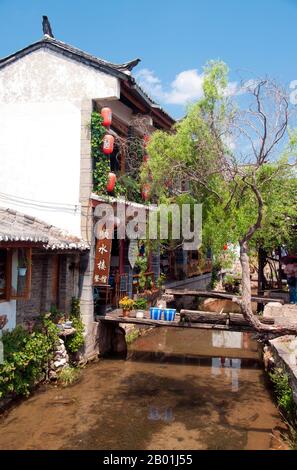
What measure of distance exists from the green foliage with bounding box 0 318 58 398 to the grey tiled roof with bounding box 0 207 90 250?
6.92ft

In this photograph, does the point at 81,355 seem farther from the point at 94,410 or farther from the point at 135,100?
the point at 135,100

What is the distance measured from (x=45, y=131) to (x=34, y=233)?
15.5 feet

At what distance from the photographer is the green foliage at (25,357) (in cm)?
853

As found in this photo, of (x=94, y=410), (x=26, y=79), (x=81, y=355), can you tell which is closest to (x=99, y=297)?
(x=81, y=355)

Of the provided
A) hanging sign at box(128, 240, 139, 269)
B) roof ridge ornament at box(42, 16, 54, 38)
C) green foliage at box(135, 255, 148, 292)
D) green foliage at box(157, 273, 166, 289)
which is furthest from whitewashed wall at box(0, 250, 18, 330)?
green foliage at box(157, 273, 166, 289)

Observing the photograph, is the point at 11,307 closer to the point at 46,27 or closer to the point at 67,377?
the point at 67,377

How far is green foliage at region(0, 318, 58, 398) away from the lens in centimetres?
853

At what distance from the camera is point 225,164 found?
9.00 m

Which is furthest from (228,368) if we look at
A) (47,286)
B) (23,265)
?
(23,265)

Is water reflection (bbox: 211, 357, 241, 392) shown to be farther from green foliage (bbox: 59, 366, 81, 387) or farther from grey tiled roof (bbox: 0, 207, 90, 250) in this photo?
grey tiled roof (bbox: 0, 207, 90, 250)

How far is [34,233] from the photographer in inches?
360

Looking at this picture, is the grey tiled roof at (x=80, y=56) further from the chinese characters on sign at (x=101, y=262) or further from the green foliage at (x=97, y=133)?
the chinese characters on sign at (x=101, y=262)
